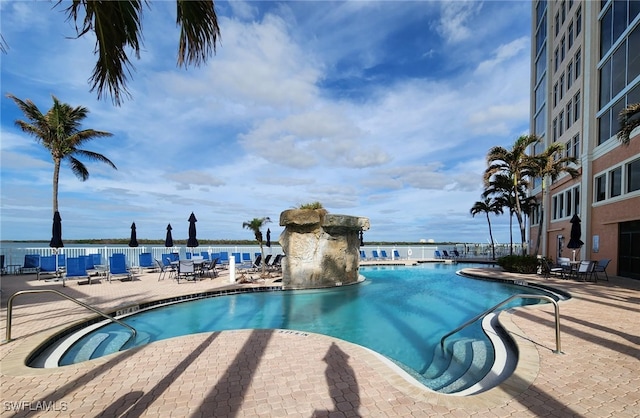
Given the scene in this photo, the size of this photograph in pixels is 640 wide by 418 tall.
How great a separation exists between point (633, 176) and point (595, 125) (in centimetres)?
451

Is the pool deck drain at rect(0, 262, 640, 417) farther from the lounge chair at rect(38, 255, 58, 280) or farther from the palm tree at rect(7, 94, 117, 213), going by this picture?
the palm tree at rect(7, 94, 117, 213)

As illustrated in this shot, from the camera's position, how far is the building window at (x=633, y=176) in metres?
12.8

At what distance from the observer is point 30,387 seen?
133 inches

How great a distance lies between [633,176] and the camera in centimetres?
1306

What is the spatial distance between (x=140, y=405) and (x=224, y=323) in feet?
14.3

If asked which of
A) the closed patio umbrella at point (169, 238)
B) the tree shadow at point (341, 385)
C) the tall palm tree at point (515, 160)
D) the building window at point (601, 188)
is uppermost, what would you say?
the tall palm tree at point (515, 160)

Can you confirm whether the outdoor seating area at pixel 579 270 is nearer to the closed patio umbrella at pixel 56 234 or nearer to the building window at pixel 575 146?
the building window at pixel 575 146

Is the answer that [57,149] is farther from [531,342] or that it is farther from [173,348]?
[531,342]

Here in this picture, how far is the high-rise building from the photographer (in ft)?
43.5

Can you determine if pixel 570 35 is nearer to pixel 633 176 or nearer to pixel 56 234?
pixel 633 176

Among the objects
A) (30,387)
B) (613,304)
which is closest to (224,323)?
(30,387)

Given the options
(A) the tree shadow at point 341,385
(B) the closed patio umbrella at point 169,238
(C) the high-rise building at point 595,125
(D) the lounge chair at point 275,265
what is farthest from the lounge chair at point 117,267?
(C) the high-rise building at point 595,125

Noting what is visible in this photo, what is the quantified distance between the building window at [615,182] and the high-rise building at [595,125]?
0.14 feet

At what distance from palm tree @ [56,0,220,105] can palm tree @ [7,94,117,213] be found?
709 inches
